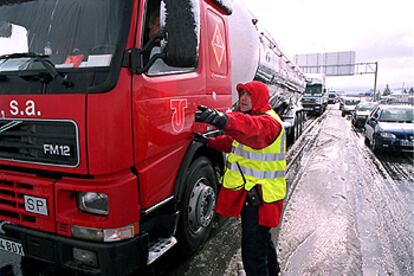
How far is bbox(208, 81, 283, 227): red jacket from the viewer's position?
1.99m

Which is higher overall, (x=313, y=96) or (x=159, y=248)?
(x=313, y=96)

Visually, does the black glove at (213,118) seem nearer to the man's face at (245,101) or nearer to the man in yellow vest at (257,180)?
the man in yellow vest at (257,180)

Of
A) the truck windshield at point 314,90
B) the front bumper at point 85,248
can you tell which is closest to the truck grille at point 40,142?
the front bumper at point 85,248

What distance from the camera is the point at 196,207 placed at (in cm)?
293

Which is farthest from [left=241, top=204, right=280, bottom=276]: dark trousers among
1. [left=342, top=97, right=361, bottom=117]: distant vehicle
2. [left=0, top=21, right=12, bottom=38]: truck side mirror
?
[left=342, top=97, right=361, bottom=117]: distant vehicle

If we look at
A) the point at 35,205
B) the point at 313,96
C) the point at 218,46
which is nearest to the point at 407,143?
the point at 218,46

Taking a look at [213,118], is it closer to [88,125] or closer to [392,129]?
[88,125]

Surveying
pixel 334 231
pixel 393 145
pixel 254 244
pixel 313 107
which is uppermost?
pixel 313 107

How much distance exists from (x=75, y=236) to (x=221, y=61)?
7.56 ft

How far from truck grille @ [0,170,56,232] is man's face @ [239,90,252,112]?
58.0 inches

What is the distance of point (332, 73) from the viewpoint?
123ft

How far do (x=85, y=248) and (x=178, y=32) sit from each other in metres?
1.52

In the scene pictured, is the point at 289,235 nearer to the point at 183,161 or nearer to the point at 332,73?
the point at 183,161

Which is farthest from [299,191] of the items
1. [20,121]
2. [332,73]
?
[332,73]
